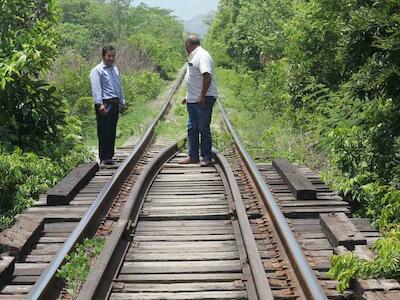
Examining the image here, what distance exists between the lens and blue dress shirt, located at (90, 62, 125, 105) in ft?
28.4

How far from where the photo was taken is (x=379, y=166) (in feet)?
23.7

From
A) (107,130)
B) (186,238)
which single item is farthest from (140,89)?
(186,238)

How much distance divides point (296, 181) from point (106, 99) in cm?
326

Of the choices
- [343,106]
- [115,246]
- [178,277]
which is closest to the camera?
[178,277]

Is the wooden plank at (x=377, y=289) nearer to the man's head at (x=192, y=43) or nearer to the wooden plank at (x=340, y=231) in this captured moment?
the wooden plank at (x=340, y=231)

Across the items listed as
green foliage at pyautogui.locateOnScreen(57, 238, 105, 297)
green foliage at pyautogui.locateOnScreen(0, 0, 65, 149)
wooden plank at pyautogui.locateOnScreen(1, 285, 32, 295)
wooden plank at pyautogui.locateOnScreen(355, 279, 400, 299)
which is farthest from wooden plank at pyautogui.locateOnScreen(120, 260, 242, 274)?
green foliage at pyautogui.locateOnScreen(0, 0, 65, 149)

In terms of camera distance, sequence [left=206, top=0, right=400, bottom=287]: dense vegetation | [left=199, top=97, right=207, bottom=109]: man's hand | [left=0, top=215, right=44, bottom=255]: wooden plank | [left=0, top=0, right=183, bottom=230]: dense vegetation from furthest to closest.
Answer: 1. [left=199, top=97, right=207, bottom=109]: man's hand
2. [left=0, top=0, right=183, bottom=230]: dense vegetation
3. [left=206, top=0, right=400, bottom=287]: dense vegetation
4. [left=0, top=215, right=44, bottom=255]: wooden plank

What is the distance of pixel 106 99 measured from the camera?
29.2 feet

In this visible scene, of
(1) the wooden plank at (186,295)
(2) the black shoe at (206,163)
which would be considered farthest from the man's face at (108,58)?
A: (1) the wooden plank at (186,295)

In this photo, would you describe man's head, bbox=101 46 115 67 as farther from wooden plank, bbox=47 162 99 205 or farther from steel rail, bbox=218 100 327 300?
steel rail, bbox=218 100 327 300

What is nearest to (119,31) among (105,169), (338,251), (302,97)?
(302,97)

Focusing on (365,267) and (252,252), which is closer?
(365,267)

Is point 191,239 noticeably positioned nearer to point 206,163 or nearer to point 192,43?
point 206,163

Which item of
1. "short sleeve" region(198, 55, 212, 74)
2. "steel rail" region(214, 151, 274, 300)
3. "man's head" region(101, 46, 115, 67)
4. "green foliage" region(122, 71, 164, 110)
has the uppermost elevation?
Answer: "man's head" region(101, 46, 115, 67)
